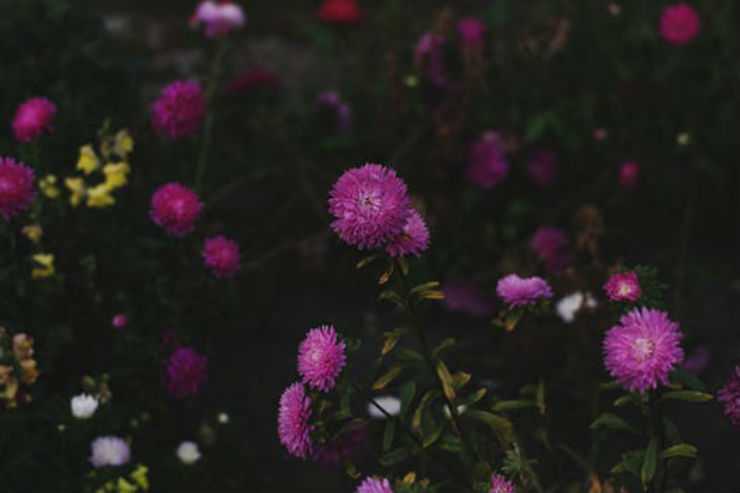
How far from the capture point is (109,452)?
87.6 inches

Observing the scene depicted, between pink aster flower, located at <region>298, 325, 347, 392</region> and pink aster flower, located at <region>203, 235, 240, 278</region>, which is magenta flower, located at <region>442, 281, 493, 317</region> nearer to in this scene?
pink aster flower, located at <region>203, 235, 240, 278</region>

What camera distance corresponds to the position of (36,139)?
245 cm

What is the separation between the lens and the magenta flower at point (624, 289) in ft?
5.47

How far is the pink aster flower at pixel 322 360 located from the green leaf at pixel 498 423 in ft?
1.00

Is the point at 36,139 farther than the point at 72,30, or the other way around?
the point at 72,30

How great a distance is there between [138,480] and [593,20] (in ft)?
6.60

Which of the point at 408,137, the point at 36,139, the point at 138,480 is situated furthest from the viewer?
the point at 408,137

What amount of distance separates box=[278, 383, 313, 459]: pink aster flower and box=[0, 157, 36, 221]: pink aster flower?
0.82 metres

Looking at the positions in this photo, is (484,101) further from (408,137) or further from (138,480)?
(138,480)

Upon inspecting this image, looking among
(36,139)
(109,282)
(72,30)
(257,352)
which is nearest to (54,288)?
(109,282)

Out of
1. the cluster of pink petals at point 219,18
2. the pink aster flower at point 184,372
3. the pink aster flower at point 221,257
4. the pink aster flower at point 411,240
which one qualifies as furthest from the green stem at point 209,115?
the pink aster flower at point 411,240

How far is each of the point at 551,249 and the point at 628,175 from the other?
1.01 feet

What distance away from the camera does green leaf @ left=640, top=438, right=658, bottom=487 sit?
1656 millimetres

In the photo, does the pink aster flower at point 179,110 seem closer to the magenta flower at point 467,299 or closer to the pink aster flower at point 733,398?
the magenta flower at point 467,299
